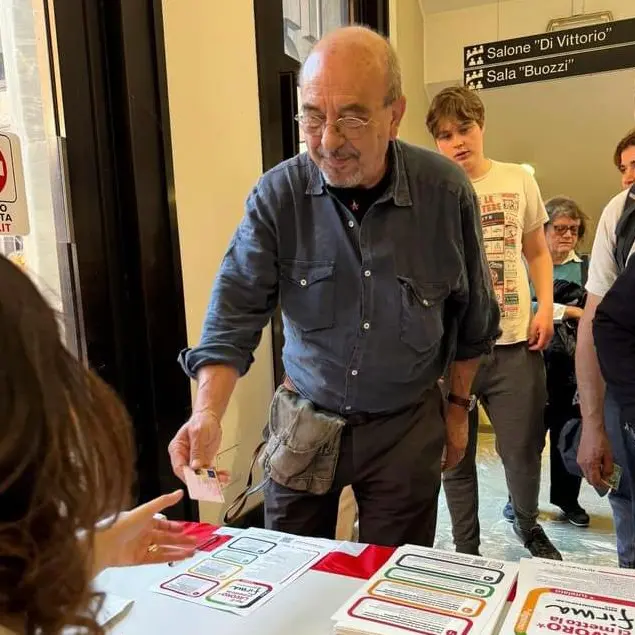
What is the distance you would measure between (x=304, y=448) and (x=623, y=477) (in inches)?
31.1

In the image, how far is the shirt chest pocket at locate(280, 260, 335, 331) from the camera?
130cm

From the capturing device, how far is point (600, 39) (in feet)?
10.1

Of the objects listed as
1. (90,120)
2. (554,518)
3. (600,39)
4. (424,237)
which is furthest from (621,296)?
(600,39)

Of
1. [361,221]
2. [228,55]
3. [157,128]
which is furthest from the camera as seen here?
[228,55]

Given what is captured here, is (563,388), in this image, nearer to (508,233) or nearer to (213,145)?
(508,233)

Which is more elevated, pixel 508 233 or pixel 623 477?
pixel 508 233

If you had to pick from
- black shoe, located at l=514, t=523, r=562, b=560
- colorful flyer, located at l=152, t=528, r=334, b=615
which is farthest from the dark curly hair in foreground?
black shoe, located at l=514, t=523, r=562, b=560

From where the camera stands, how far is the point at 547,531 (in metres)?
2.59

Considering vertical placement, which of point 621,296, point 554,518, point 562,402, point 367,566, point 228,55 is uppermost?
point 228,55

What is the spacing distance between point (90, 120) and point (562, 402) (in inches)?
78.4

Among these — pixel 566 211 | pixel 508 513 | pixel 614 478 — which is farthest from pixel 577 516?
pixel 566 211

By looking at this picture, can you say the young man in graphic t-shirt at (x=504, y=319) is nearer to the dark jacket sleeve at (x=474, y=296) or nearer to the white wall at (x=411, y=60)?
the dark jacket sleeve at (x=474, y=296)

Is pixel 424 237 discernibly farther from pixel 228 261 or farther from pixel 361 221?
pixel 228 261

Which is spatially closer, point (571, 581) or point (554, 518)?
point (571, 581)
